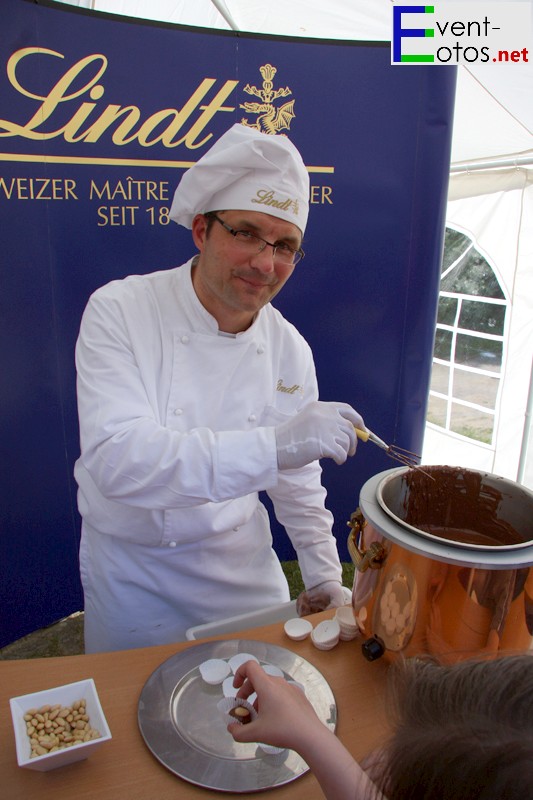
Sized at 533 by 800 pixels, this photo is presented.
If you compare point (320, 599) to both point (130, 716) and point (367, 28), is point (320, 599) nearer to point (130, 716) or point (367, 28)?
point (130, 716)

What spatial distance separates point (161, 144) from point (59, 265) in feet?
2.12

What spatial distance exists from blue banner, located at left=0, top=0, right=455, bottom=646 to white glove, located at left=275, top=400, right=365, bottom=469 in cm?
→ 148

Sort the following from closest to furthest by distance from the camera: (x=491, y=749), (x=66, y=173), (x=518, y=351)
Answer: (x=491, y=749) < (x=66, y=173) < (x=518, y=351)

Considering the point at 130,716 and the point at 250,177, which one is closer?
the point at 130,716

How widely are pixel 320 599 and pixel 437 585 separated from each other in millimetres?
599

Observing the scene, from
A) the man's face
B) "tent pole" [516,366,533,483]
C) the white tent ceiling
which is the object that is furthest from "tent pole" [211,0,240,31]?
"tent pole" [516,366,533,483]

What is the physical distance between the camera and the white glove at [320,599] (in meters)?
1.53

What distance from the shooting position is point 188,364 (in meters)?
1.55

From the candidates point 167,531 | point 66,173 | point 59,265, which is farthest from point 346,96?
point 167,531

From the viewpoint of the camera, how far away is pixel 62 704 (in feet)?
3.37

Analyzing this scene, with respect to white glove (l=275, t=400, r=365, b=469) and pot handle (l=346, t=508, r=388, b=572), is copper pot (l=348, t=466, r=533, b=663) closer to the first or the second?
pot handle (l=346, t=508, r=388, b=572)

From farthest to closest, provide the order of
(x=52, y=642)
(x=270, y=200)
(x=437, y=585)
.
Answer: (x=52, y=642), (x=270, y=200), (x=437, y=585)

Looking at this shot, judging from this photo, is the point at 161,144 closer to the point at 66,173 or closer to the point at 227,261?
the point at 66,173

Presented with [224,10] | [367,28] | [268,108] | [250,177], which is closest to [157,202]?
[268,108]
